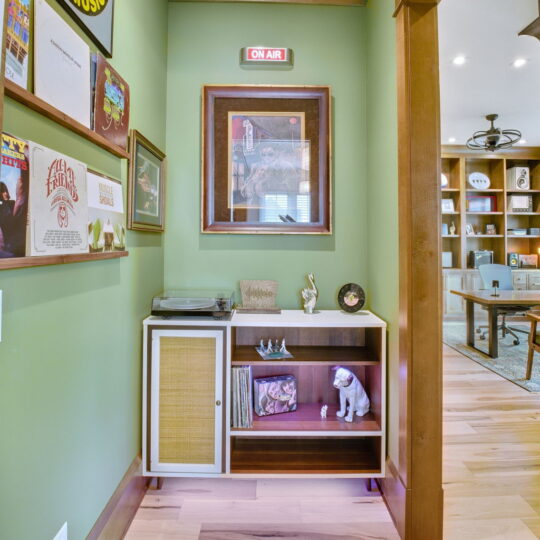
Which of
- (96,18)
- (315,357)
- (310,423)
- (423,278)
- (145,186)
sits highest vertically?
(96,18)

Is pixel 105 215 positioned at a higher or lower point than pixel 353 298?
higher

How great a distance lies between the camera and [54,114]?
0.97 meters

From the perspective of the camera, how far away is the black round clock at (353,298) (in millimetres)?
1943

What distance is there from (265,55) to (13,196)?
5.87 feet

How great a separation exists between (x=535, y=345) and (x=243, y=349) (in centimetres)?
278

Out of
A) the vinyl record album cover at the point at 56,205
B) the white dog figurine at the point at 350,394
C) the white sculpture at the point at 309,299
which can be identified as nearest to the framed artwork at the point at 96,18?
the vinyl record album cover at the point at 56,205

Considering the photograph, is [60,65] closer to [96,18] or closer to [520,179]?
[96,18]

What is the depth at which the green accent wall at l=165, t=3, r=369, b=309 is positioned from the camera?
83.0 inches

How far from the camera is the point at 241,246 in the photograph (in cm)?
213

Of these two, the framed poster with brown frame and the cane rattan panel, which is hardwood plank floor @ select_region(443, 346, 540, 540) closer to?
the cane rattan panel

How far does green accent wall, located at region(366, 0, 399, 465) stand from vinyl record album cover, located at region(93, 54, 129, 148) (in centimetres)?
122

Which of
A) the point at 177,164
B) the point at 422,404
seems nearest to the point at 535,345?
the point at 422,404

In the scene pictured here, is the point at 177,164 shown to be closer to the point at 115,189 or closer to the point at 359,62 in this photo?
the point at 115,189

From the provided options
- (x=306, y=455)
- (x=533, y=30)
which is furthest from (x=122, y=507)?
(x=533, y=30)
